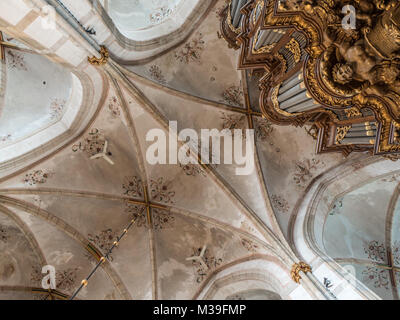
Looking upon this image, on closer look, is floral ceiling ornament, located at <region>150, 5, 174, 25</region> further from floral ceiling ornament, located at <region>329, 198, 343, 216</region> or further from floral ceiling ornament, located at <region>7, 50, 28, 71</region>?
floral ceiling ornament, located at <region>329, 198, 343, 216</region>

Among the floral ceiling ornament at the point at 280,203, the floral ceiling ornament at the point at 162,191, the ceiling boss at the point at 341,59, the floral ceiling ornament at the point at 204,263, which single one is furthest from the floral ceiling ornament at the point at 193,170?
the ceiling boss at the point at 341,59

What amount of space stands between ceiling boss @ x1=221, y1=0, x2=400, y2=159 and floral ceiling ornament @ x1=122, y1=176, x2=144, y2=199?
5644mm

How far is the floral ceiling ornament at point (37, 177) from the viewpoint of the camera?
7.93m

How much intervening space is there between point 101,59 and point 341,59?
15.8ft

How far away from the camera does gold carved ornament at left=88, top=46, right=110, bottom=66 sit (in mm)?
6355

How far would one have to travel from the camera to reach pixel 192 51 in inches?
345

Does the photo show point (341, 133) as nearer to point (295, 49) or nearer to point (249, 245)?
point (295, 49)

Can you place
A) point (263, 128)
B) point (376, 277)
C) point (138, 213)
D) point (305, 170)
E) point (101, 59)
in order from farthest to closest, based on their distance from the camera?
1. point (138, 213)
2. point (263, 128)
3. point (376, 277)
4. point (305, 170)
5. point (101, 59)

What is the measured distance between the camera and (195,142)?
29.7 feet

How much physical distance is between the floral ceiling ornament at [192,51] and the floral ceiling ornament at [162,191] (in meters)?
3.78

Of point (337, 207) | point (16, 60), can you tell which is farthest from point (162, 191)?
point (16, 60)

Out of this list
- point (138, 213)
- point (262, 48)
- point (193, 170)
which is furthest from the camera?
point (138, 213)

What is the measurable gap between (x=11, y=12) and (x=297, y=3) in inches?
166

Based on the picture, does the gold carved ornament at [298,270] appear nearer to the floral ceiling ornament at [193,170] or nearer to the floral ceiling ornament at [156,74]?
the floral ceiling ornament at [193,170]
